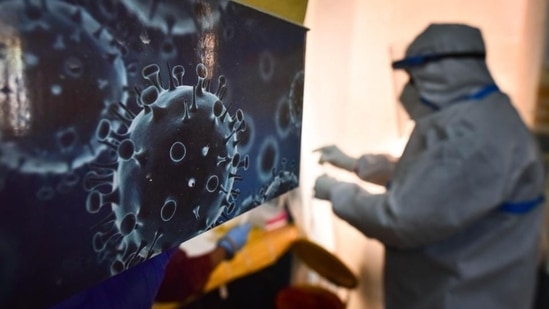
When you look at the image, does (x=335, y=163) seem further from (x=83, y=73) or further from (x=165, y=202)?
(x=83, y=73)

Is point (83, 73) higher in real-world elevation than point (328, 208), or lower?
higher

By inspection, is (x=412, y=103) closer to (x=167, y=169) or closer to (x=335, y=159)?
(x=335, y=159)

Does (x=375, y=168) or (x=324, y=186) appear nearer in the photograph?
(x=324, y=186)

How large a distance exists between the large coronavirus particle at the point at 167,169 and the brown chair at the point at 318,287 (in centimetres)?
71

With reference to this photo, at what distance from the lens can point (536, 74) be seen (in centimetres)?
102

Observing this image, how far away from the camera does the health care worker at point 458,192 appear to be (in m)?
0.73

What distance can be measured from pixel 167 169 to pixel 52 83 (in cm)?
16

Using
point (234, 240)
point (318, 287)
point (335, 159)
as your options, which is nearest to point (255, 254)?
point (234, 240)

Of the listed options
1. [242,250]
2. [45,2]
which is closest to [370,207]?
[242,250]

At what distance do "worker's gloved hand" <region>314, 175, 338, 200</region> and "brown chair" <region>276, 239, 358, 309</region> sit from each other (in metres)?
0.37

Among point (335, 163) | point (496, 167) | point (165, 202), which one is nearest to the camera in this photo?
point (165, 202)

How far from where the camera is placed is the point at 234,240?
3.90 ft

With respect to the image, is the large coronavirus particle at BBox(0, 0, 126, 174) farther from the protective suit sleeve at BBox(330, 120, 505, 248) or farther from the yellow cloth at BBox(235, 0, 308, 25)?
the protective suit sleeve at BBox(330, 120, 505, 248)

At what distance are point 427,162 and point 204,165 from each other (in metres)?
0.42
